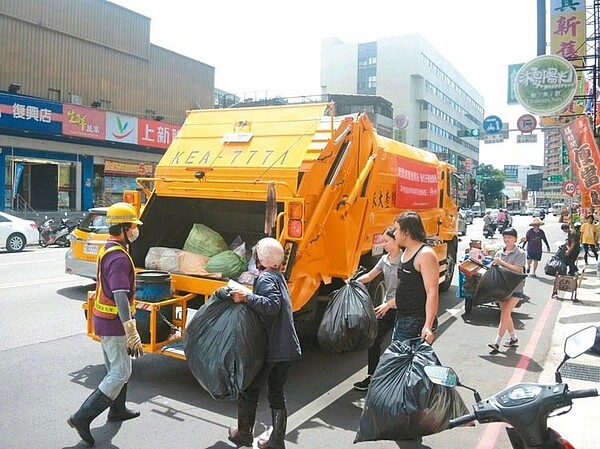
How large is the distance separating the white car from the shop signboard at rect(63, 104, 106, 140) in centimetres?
668

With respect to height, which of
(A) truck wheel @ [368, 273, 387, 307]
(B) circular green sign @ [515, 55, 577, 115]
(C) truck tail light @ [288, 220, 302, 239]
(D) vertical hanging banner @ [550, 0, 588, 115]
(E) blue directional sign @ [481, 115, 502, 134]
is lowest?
(A) truck wheel @ [368, 273, 387, 307]

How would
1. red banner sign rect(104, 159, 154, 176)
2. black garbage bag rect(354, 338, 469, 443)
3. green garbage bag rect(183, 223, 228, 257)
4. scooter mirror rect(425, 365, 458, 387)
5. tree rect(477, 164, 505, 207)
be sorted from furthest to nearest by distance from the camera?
tree rect(477, 164, 505, 207), red banner sign rect(104, 159, 154, 176), green garbage bag rect(183, 223, 228, 257), black garbage bag rect(354, 338, 469, 443), scooter mirror rect(425, 365, 458, 387)

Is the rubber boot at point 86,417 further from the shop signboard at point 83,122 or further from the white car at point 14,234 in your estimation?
the shop signboard at point 83,122

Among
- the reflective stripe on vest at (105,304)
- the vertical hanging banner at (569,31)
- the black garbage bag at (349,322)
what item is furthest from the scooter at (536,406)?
the vertical hanging banner at (569,31)

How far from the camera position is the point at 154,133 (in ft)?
87.4

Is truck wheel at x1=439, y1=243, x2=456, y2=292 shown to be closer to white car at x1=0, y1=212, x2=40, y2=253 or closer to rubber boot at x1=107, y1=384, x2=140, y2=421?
rubber boot at x1=107, y1=384, x2=140, y2=421

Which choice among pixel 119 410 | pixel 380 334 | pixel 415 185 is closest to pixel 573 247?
pixel 415 185

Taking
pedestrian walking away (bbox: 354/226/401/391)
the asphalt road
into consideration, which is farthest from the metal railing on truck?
pedestrian walking away (bbox: 354/226/401/391)

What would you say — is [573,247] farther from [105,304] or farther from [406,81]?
[406,81]

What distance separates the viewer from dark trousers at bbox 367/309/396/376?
529 cm

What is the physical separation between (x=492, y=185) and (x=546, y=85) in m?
92.0

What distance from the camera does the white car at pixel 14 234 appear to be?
15898 millimetres

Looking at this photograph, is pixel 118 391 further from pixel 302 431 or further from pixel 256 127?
pixel 256 127

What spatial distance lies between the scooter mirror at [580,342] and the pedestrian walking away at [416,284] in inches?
62.3
